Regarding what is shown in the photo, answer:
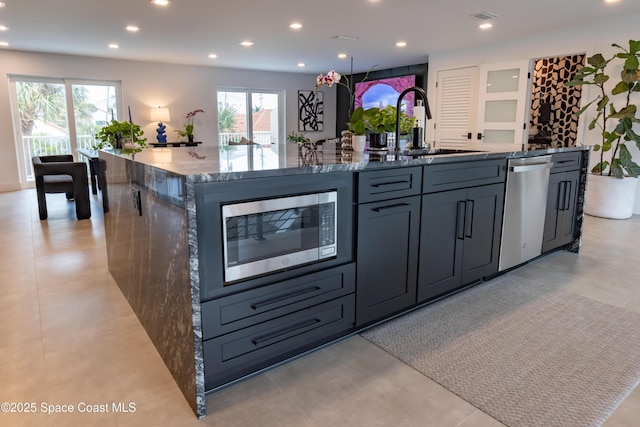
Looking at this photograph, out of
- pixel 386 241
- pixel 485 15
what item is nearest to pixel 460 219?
pixel 386 241

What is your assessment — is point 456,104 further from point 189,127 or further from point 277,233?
point 277,233

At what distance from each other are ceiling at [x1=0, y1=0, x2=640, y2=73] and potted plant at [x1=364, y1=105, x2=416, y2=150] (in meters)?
1.92

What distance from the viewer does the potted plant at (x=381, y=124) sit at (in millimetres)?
2959

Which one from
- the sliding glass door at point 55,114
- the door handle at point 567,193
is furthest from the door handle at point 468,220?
the sliding glass door at point 55,114

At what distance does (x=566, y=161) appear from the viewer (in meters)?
3.33

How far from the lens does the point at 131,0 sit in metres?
4.18

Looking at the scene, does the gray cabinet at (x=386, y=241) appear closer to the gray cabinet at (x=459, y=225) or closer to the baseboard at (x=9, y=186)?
the gray cabinet at (x=459, y=225)

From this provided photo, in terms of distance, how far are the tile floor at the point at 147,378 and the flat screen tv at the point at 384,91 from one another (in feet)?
21.7

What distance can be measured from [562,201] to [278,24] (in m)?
3.90

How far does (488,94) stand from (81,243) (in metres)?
6.05

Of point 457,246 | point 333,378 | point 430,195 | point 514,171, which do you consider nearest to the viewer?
point 333,378

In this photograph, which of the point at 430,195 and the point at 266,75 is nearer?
the point at 430,195

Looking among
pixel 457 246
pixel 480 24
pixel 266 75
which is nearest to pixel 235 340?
pixel 457 246

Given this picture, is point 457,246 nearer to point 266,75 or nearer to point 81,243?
point 81,243
